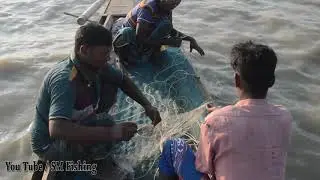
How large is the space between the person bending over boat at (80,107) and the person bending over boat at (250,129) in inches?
26.9

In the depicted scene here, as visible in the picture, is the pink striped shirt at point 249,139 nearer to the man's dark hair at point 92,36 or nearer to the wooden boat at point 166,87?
the man's dark hair at point 92,36

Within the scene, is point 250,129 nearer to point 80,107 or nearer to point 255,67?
point 255,67

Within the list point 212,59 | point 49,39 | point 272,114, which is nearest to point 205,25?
point 212,59

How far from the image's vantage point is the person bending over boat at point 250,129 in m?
2.47

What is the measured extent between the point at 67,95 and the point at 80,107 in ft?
0.74

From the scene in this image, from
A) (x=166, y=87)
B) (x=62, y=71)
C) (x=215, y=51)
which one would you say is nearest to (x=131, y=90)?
(x=62, y=71)

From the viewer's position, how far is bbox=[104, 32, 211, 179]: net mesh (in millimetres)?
3576

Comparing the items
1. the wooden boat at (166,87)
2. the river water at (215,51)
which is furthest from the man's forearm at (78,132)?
the river water at (215,51)

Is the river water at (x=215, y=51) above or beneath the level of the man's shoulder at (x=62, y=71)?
beneath

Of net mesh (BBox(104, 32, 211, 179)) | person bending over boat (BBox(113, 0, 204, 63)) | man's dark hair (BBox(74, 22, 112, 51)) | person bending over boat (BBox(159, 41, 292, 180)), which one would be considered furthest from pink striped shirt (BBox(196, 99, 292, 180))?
person bending over boat (BBox(113, 0, 204, 63))

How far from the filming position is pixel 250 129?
2.47m

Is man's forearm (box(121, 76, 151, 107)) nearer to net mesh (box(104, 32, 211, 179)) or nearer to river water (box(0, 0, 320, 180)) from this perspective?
net mesh (box(104, 32, 211, 179))

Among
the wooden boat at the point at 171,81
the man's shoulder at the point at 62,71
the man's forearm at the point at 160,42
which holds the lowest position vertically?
the wooden boat at the point at 171,81

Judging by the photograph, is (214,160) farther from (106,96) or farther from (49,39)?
(49,39)
